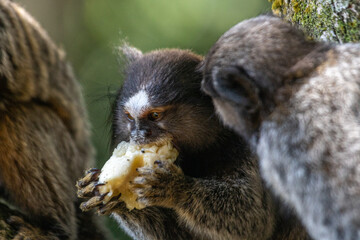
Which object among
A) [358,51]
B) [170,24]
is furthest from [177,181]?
[170,24]

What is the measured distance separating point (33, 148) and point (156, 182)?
56.9 inches

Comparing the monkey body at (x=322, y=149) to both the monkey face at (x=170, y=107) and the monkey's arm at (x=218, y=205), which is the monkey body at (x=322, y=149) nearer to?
the monkey's arm at (x=218, y=205)

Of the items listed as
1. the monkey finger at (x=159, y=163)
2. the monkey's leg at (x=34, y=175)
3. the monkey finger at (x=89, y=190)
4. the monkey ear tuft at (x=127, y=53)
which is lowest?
the monkey's leg at (x=34, y=175)

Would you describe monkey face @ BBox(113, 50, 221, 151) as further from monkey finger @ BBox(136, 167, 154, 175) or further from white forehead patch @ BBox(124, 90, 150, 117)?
monkey finger @ BBox(136, 167, 154, 175)

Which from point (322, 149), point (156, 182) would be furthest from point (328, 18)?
point (156, 182)

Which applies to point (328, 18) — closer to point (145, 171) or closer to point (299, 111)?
point (299, 111)

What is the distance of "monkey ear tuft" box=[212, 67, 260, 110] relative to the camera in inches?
103

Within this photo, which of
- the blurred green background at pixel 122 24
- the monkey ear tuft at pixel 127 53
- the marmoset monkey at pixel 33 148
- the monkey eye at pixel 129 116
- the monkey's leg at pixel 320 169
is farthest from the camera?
the blurred green background at pixel 122 24

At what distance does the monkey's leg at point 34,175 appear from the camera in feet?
13.2

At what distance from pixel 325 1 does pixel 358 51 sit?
2.03 feet

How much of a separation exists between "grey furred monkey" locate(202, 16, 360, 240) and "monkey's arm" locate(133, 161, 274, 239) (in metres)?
0.50

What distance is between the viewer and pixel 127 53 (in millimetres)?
3998

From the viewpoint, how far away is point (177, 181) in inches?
124

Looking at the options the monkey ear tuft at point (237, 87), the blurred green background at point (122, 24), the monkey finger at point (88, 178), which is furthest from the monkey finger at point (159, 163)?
the blurred green background at point (122, 24)
